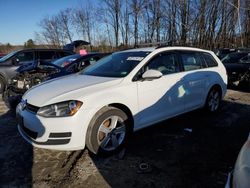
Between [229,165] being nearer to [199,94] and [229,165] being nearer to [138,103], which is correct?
[138,103]

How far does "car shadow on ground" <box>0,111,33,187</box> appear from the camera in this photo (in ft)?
10.4

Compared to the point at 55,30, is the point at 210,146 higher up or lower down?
lower down

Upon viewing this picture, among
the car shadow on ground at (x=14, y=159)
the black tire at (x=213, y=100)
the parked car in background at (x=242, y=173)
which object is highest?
the parked car in background at (x=242, y=173)

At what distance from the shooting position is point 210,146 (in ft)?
13.4

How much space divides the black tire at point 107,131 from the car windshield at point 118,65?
2.24 feet

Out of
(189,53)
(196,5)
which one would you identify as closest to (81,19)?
(196,5)

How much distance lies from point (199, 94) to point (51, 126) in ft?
10.4

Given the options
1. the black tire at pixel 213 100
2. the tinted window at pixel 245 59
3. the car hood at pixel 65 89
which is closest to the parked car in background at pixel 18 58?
the car hood at pixel 65 89

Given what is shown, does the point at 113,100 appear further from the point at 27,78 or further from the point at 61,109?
the point at 27,78

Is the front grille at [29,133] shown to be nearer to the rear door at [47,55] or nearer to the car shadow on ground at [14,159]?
the car shadow on ground at [14,159]

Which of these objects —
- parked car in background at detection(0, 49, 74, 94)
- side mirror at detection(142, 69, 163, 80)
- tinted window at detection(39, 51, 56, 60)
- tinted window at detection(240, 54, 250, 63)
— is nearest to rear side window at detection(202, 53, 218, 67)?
side mirror at detection(142, 69, 163, 80)

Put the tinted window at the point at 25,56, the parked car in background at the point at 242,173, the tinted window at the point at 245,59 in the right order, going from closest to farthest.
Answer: the parked car in background at the point at 242,173 < the tinted window at the point at 25,56 < the tinted window at the point at 245,59

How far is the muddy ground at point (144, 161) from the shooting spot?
123 inches

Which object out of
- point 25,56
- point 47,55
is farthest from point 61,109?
point 47,55
